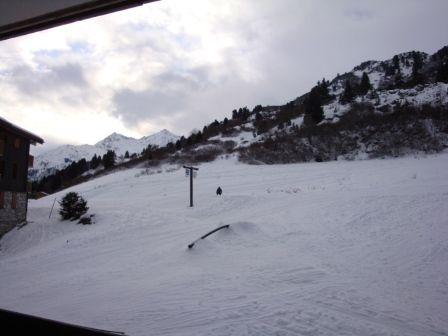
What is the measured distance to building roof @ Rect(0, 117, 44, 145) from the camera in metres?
20.9

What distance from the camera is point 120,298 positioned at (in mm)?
7348

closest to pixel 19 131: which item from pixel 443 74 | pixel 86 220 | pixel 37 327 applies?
pixel 86 220

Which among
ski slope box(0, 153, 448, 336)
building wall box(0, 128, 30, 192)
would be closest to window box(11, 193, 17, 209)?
building wall box(0, 128, 30, 192)

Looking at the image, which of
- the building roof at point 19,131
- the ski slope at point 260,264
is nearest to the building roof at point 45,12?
the ski slope at point 260,264

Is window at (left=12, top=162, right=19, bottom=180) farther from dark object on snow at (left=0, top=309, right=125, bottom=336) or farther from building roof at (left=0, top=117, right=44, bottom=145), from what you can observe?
dark object on snow at (left=0, top=309, right=125, bottom=336)

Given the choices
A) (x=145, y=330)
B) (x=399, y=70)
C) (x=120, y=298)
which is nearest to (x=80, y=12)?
(x=145, y=330)

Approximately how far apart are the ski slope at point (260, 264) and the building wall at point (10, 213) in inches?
31.2

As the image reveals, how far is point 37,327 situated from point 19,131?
2358 centimetres

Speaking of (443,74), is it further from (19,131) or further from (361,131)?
(19,131)

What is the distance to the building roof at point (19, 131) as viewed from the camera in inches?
824

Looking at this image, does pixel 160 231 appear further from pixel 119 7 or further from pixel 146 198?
pixel 119 7

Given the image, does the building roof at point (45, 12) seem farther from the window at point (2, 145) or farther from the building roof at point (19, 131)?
the window at point (2, 145)

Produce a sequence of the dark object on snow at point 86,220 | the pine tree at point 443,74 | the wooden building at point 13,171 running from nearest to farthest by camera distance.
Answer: the dark object on snow at point 86,220 < the wooden building at point 13,171 < the pine tree at point 443,74

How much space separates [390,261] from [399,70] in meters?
69.2
